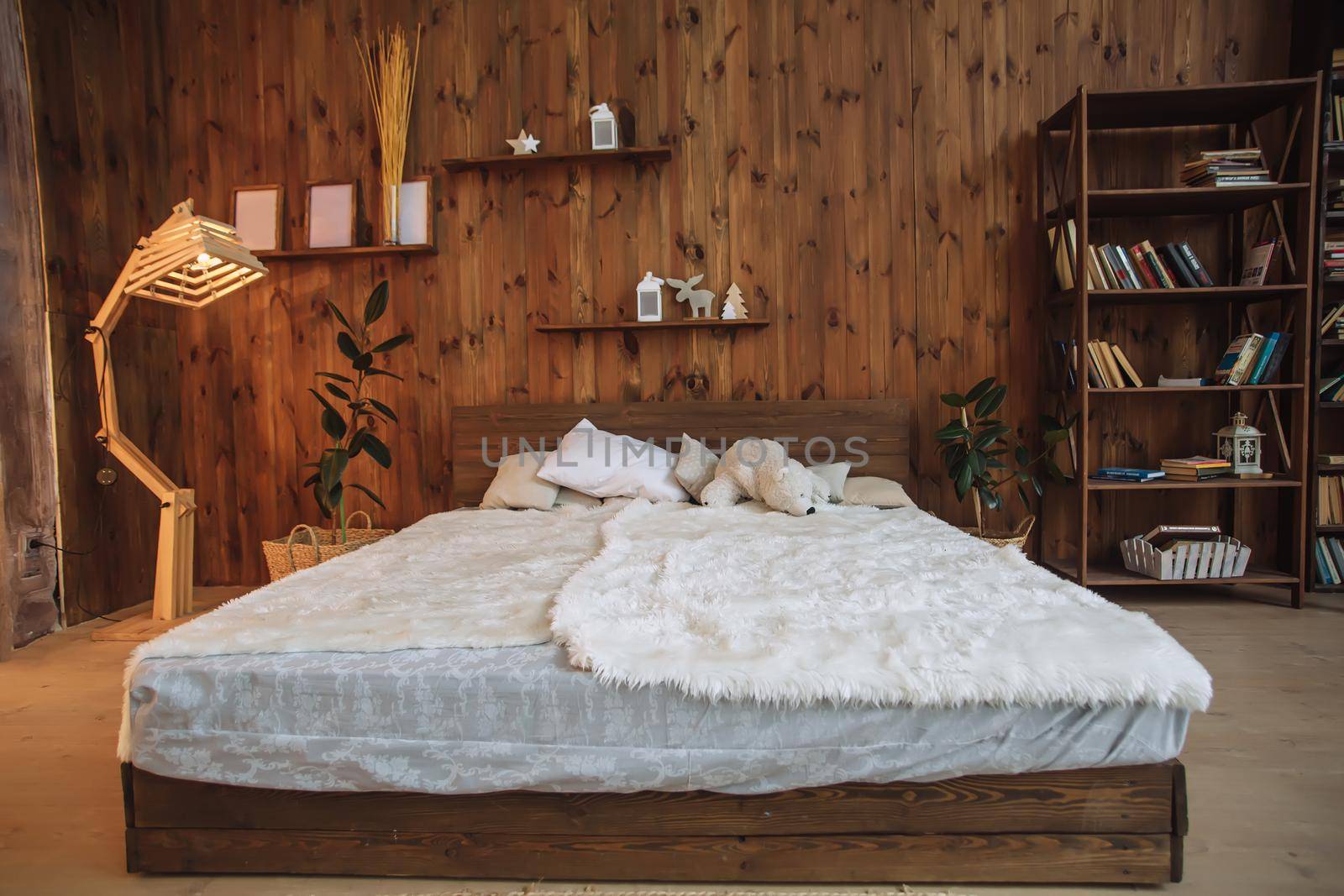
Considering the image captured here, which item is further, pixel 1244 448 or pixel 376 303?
pixel 376 303

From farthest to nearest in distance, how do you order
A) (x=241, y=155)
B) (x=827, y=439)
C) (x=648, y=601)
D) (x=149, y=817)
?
(x=241, y=155), (x=827, y=439), (x=648, y=601), (x=149, y=817)

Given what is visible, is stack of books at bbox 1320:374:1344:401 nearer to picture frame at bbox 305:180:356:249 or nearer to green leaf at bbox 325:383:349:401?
A: green leaf at bbox 325:383:349:401

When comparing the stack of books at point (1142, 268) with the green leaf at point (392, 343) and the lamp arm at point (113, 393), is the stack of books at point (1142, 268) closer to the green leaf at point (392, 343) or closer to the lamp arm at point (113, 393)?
the green leaf at point (392, 343)

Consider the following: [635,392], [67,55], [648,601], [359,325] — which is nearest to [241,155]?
[67,55]

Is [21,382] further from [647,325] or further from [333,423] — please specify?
[647,325]

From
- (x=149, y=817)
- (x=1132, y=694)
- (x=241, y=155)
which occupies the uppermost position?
(x=241, y=155)

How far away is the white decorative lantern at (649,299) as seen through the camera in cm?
353

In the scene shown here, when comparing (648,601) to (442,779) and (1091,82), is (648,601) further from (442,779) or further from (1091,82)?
(1091,82)

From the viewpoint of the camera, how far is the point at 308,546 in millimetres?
3420

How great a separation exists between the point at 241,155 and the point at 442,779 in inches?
140

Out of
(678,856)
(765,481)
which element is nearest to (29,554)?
(765,481)

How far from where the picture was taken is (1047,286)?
340cm

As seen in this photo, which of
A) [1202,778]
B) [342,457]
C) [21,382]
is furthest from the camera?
[342,457]

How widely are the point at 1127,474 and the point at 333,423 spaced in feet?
11.0
